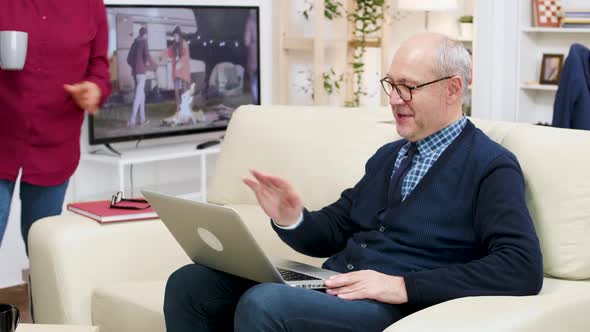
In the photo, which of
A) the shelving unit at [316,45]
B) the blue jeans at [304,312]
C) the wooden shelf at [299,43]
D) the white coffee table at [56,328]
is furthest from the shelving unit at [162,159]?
the blue jeans at [304,312]

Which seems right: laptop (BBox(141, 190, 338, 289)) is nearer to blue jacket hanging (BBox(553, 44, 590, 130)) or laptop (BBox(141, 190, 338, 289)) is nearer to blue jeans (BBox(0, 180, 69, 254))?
blue jeans (BBox(0, 180, 69, 254))

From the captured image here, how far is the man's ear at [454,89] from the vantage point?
7.48ft

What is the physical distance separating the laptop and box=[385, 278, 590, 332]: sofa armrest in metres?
0.35

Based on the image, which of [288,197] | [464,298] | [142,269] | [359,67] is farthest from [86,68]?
[359,67]

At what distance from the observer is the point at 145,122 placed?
4.91m

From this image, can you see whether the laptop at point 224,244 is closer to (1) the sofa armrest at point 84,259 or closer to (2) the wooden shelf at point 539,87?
(1) the sofa armrest at point 84,259

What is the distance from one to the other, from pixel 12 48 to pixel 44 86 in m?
0.27

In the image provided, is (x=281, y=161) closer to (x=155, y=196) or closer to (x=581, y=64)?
(x=155, y=196)

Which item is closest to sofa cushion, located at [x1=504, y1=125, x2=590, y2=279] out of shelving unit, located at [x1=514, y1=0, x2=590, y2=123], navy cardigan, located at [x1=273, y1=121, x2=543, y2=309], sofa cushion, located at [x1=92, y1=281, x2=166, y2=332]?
navy cardigan, located at [x1=273, y1=121, x2=543, y2=309]

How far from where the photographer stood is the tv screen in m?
4.73

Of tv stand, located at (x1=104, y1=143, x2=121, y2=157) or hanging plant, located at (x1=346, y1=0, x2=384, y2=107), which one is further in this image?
hanging plant, located at (x1=346, y1=0, x2=384, y2=107)

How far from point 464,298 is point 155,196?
76 centimetres

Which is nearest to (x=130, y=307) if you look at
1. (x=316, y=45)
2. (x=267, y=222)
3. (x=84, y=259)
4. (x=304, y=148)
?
(x=84, y=259)

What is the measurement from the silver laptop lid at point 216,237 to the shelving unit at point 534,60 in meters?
3.56
